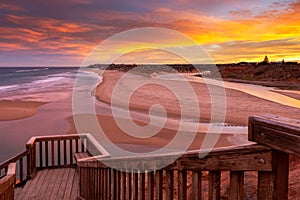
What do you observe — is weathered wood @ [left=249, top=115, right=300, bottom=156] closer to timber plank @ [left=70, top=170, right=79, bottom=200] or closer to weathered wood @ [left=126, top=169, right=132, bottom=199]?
weathered wood @ [left=126, top=169, right=132, bottom=199]

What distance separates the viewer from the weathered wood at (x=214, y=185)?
1484mm

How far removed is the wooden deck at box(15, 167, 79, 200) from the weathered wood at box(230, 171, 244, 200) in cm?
464

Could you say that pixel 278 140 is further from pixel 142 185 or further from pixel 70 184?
A: pixel 70 184

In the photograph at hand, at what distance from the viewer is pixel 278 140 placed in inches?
44.9

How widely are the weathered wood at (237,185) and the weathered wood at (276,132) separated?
0.71ft

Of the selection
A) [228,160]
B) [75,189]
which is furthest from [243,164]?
[75,189]

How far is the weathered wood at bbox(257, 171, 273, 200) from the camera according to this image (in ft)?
4.01

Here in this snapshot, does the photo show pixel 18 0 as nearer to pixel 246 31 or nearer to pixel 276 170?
pixel 246 31

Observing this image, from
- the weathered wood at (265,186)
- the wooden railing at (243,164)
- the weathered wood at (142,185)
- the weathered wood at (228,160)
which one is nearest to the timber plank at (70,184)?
the weathered wood at (142,185)

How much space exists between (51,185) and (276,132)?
5.78 meters

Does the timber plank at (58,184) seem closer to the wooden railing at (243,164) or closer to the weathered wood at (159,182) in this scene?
the wooden railing at (243,164)

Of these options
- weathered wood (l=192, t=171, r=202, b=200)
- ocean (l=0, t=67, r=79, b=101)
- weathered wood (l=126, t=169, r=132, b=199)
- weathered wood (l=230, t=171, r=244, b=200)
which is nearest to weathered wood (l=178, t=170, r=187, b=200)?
weathered wood (l=192, t=171, r=202, b=200)

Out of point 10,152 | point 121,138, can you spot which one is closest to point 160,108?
point 121,138

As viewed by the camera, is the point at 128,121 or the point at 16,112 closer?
the point at 128,121
